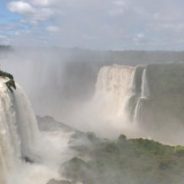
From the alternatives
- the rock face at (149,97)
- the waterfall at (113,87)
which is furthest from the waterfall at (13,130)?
the waterfall at (113,87)

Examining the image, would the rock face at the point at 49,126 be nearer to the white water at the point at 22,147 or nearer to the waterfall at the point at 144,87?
the white water at the point at 22,147

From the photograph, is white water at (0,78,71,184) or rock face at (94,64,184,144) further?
rock face at (94,64,184,144)

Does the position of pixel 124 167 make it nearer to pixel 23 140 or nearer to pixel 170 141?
pixel 23 140

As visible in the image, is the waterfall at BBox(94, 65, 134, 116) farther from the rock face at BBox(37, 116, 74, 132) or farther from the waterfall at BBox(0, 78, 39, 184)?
the waterfall at BBox(0, 78, 39, 184)

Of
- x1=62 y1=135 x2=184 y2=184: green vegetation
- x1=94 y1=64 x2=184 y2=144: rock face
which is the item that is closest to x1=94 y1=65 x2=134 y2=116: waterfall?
x1=94 y1=64 x2=184 y2=144: rock face

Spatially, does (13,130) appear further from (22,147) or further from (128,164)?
(128,164)

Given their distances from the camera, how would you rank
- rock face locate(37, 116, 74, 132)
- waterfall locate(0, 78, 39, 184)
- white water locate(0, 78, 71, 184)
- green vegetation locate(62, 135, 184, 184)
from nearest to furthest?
1. waterfall locate(0, 78, 39, 184)
2. white water locate(0, 78, 71, 184)
3. green vegetation locate(62, 135, 184, 184)
4. rock face locate(37, 116, 74, 132)
